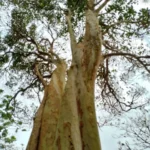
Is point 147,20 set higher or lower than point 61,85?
higher

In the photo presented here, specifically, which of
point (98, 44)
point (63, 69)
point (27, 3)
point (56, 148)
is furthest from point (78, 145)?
point (27, 3)

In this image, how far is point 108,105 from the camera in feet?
30.7

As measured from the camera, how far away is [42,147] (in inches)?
193

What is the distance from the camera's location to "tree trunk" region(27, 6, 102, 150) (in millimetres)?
3852

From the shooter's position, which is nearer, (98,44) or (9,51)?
(98,44)

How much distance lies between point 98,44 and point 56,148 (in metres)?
2.72

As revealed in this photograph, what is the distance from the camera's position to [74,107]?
4.30 metres

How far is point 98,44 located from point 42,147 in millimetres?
2453

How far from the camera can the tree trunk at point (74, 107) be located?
3852mm

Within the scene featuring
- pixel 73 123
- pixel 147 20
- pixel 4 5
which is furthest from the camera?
pixel 4 5

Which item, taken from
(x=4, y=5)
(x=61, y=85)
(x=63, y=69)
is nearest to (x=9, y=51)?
(x=4, y=5)

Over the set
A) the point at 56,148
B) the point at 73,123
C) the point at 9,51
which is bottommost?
the point at 56,148

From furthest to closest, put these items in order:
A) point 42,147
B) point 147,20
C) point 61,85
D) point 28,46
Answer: point 28,46
point 147,20
point 61,85
point 42,147

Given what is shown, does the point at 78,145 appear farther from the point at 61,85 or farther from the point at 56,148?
the point at 61,85
